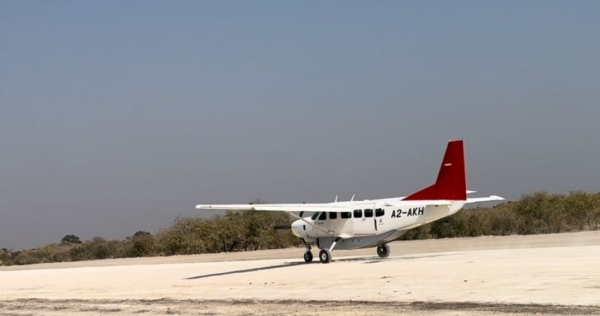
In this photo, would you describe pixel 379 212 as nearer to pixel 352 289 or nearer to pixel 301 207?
pixel 301 207

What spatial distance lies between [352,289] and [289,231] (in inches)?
1573

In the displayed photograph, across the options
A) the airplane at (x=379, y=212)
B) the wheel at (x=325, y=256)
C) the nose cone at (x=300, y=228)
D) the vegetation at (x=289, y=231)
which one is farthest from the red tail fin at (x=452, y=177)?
the vegetation at (x=289, y=231)

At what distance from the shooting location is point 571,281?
1988 cm

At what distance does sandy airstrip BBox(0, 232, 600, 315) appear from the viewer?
715 inches

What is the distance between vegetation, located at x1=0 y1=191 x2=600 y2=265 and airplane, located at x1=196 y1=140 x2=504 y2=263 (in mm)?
18346

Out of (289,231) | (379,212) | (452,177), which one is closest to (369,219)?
(379,212)

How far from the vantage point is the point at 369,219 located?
3319 centimetres

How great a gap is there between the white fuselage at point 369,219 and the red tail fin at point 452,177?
1.23 ft

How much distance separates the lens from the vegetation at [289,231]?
174 ft

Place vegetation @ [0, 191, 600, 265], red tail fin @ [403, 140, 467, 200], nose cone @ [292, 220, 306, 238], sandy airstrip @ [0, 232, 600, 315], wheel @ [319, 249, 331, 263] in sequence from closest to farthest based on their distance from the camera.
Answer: sandy airstrip @ [0, 232, 600, 315], red tail fin @ [403, 140, 467, 200], wheel @ [319, 249, 331, 263], nose cone @ [292, 220, 306, 238], vegetation @ [0, 191, 600, 265]

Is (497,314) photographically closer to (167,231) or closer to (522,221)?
(522,221)

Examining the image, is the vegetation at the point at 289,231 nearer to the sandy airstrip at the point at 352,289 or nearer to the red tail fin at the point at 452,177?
the sandy airstrip at the point at 352,289

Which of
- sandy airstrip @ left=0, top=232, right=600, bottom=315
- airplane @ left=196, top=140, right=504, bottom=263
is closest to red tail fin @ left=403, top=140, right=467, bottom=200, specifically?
airplane @ left=196, top=140, right=504, bottom=263

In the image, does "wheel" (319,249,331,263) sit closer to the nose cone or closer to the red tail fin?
the nose cone
